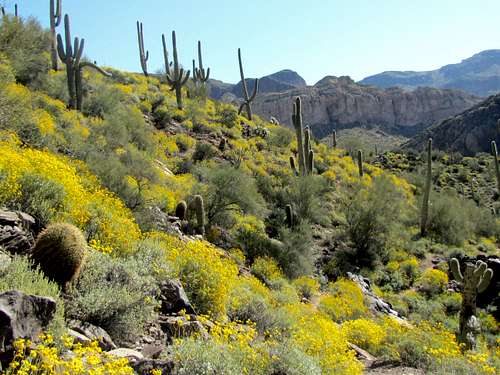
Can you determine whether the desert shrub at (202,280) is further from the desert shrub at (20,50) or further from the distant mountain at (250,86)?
the distant mountain at (250,86)

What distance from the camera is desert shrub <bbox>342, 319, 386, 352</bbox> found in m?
9.55

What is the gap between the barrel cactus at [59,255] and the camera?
17.8 feet

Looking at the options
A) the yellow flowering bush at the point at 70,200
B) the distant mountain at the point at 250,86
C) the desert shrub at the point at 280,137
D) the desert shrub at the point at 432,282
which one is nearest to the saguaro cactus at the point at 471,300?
the desert shrub at the point at 432,282

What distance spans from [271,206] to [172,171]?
4340 millimetres

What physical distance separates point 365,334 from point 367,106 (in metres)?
92.8

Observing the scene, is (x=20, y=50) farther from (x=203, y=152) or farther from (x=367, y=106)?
(x=367, y=106)

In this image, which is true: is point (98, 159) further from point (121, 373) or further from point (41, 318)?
point (121, 373)

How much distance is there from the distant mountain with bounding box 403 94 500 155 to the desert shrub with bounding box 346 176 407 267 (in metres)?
38.4

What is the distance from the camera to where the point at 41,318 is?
4172 mm

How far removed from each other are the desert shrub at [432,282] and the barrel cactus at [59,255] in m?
15.5

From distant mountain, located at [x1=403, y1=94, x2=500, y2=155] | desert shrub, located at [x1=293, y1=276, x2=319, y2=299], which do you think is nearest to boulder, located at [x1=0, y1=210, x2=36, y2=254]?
desert shrub, located at [x1=293, y1=276, x2=319, y2=299]

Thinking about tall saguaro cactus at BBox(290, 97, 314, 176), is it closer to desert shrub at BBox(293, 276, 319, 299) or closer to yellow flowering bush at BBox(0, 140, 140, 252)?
desert shrub at BBox(293, 276, 319, 299)

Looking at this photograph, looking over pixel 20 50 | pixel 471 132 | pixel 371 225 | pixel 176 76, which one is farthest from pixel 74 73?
pixel 471 132

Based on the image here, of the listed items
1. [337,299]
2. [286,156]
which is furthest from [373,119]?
[337,299]
